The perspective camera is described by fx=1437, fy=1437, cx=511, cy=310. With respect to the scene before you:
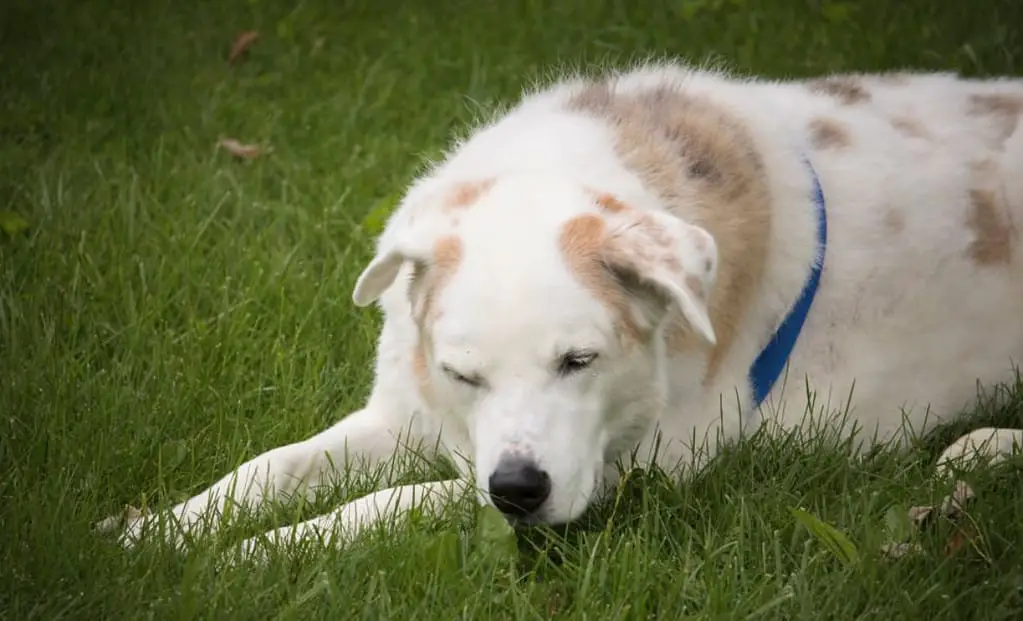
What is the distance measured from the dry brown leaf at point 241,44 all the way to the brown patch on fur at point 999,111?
16.2ft

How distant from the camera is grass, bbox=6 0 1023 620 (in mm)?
3693

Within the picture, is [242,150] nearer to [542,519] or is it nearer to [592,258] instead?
[592,258]

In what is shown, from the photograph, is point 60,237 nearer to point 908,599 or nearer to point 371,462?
point 371,462

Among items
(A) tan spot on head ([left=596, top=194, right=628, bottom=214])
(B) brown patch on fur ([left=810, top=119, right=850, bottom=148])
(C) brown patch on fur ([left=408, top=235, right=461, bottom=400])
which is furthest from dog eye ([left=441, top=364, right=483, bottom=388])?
(B) brown patch on fur ([left=810, top=119, right=850, bottom=148])

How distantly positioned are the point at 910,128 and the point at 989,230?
441 mm

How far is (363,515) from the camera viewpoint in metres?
4.08

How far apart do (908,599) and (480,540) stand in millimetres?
1111

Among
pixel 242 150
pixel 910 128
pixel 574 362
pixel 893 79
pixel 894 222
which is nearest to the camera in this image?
pixel 574 362

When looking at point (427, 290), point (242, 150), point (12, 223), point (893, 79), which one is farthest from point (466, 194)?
point (242, 150)

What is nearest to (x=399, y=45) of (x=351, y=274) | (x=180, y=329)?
(x=351, y=274)

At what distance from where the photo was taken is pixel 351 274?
6094 mm

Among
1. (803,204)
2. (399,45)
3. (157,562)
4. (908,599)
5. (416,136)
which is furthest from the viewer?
(399,45)

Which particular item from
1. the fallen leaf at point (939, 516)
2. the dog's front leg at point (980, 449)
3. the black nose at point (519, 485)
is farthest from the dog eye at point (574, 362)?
the dog's front leg at point (980, 449)

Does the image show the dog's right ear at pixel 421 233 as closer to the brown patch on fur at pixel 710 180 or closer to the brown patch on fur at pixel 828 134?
the brown patch on fur at pixel 710 180
